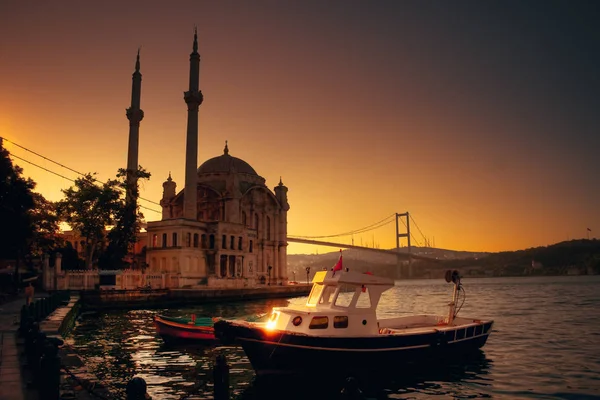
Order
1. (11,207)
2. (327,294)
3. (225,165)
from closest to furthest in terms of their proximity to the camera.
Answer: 1. (327,294)
2. (11,207)
3. (225,165)

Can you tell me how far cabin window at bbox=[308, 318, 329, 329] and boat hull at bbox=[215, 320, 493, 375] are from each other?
0.53 metres

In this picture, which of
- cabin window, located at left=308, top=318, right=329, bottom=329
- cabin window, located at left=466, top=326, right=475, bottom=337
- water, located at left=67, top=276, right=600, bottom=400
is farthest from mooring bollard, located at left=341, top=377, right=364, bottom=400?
cabin window, located at left=466, top=326, right=475, bottom=337

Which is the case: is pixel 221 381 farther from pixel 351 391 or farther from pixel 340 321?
pixel 340 321

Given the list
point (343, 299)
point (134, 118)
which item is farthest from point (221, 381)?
point (343, 299)

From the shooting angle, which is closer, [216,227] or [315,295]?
[315,295]

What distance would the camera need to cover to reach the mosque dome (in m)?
87.3

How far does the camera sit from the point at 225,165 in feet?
288

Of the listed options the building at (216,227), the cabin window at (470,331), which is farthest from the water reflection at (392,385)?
the building at (216,227)

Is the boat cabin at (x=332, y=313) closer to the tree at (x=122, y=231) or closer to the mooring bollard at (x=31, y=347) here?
the mooring bollard at (x=31, y=347)

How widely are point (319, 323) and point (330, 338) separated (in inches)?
26.0

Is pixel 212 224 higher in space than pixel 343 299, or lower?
higher

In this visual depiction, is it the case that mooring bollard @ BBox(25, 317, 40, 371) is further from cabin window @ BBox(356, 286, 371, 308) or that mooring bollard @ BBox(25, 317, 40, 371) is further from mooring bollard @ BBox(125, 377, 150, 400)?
cabin window @ BBox(356, 286, 371, 308)

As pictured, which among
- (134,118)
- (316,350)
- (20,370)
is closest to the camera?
(20,370)

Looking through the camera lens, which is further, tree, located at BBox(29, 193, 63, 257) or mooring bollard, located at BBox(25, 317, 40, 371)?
tree, located at BBox(29, 193, 63, 257)
